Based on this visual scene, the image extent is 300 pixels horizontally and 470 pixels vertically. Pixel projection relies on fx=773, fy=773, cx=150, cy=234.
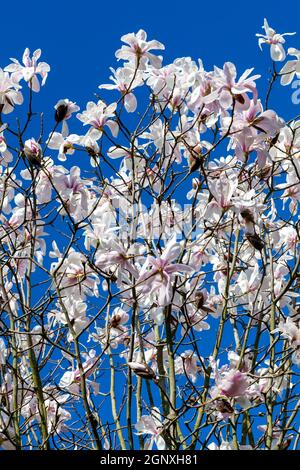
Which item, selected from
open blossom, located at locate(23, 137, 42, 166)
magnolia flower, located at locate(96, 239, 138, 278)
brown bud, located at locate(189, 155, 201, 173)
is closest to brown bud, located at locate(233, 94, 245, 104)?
brown bud, located at locate(189, 155, 201, 173)

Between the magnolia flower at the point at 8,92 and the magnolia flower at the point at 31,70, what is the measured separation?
2 cm

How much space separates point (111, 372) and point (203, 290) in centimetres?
59

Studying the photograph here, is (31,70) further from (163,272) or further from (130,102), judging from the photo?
(163,272)

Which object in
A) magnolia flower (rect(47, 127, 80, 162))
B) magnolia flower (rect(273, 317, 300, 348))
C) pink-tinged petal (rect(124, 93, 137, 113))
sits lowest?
magnolia flower (rect(273, 317, 300, 348))

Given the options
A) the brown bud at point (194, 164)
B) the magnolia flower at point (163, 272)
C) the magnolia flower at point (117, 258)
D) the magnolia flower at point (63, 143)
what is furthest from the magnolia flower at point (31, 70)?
the magnolia flower at point (163, 272)

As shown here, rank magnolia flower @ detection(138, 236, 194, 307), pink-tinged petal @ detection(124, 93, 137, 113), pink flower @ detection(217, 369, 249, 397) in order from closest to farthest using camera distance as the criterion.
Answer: magnolia flower @ detection(138, 236, 194, 307) < pink flower @ detection(217, 369, 249, 397) < pink-tinged petal @ detection(124, 93, 137, 113)

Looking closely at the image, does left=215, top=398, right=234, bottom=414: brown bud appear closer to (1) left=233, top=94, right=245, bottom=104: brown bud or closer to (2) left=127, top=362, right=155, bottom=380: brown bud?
(2) left=127, top=362, right=155, bottom=380: brown bud

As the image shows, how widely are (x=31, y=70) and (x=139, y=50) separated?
476 mm

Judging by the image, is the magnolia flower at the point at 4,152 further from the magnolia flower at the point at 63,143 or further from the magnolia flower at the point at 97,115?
the magnolia flower at the point at 97,115

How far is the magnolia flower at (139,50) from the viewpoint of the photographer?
3334 mm

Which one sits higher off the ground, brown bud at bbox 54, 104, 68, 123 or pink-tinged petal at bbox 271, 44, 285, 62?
pink-tinged petal at bbox 271, 44, 285, 62

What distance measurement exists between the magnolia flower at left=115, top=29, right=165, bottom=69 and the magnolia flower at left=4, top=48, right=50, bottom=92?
13.0 inches

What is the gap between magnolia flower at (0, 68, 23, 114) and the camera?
11.0 feet

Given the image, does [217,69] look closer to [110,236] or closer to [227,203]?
[227,203]
